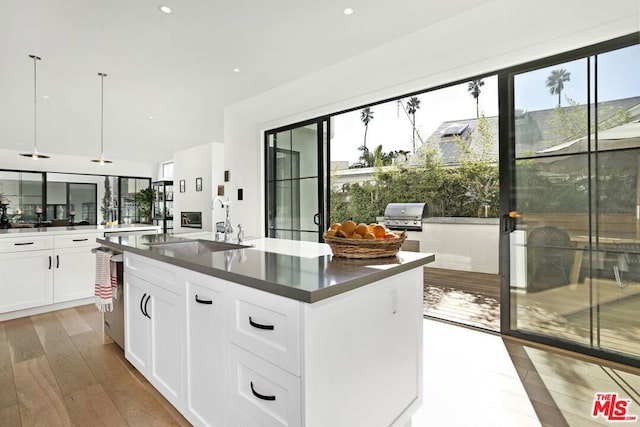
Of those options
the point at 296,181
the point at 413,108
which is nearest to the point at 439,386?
the point at 296,181

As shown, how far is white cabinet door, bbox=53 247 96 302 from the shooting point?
3.57 m

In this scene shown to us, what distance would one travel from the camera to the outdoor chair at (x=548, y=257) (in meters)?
2.38

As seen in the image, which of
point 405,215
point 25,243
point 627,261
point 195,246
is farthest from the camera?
point 405,215

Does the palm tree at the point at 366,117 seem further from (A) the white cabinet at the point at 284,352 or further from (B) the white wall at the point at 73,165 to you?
(B) the white wall at the point at 73,165

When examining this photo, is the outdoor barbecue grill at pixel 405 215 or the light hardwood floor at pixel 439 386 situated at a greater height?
the outdoor barbecue grill at pixel 405 215

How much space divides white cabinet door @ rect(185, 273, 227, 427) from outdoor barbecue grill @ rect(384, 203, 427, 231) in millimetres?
5616

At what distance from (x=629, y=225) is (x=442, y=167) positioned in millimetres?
4937

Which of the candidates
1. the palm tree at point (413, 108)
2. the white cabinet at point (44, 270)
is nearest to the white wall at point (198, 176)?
the white cabinet at point (44, 270)

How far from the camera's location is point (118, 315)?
248 cm

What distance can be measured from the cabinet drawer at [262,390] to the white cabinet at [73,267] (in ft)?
10.9

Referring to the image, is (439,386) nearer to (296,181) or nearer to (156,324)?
(156,324)

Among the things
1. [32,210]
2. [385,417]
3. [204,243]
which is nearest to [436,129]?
[204,243]

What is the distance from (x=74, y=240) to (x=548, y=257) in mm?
4598

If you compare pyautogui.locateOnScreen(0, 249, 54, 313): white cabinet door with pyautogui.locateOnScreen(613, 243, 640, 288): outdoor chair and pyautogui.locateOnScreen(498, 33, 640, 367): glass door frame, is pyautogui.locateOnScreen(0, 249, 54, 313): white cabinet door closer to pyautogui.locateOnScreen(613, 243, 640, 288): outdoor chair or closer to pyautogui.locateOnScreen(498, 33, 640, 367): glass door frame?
pyautogui.locateOnScreen(498, 33, 640, 367): glass door frame
